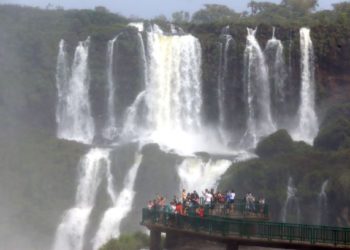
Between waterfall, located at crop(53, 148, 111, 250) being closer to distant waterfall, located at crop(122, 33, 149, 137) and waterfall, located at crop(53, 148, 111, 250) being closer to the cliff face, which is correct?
the cliff face

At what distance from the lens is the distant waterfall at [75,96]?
74.1 m

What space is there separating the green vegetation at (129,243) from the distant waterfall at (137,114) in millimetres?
26009

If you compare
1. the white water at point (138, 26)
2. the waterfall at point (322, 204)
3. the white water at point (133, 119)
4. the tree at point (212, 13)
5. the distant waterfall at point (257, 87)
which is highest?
the tree at point (212, 13)

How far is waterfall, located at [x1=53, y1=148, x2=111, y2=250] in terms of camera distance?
2322 inches

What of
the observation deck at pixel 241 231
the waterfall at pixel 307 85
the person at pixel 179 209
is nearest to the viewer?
the observation deck at pixel 241 231

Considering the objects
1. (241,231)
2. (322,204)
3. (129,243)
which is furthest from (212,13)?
(241,231)

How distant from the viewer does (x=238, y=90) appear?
72688mm

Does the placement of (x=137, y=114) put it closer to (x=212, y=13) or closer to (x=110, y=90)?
(x=110, y=90)

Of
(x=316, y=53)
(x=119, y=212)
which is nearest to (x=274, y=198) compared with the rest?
(x=119, y=212)

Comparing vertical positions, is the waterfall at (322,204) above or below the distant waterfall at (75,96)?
below

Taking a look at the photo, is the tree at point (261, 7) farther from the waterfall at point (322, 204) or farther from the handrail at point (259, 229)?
the handrail at point (259, 229)

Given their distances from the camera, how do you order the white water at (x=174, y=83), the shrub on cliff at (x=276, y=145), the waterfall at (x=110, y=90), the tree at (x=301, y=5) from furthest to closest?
the tree at (x=301, y=5) → the waterfall at (x=110, y=90) → the white water at (x=174, y=83) → the shrub on cliff at (x=276, y=145)

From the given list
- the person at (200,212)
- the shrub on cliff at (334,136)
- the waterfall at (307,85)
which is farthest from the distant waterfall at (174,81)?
the person at (200,212)

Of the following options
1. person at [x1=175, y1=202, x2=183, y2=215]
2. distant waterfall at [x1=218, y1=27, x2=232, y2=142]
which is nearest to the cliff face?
distant waterfall at [x1=218, y1=27, x2=232, y2=142]
